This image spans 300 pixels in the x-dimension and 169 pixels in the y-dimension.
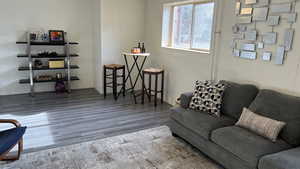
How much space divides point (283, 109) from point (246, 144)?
606 millimetres

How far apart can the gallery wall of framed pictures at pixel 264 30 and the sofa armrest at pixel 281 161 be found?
112 cm

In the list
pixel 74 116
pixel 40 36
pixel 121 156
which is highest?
pixel 40 36

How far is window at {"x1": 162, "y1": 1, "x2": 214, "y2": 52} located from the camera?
3822 millimetres

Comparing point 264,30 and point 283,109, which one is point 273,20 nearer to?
point 264,30

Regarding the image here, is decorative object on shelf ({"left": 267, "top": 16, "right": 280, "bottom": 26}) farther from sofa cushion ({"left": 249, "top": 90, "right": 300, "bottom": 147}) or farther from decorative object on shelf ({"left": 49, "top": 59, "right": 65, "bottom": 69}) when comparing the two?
decorative object on shelf ({"left": 49, "top": 59, "right": 65, "bottom": 69})

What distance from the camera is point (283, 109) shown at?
2.36 metres

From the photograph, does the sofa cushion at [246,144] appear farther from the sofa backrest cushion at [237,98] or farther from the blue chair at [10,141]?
the blue chair at [10,141]

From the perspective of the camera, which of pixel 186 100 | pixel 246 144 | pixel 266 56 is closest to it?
pixel 246 144

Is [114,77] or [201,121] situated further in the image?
[114,77]

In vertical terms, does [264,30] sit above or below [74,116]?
above

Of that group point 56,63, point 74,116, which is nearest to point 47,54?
point 56,63

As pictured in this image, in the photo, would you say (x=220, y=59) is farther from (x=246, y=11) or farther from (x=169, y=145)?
(x=169, y=145)

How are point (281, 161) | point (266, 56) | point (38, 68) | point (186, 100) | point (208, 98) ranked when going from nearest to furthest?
point (281, 161), point (266, 56), point (208, 98), point (186, 100), point (38, 68)

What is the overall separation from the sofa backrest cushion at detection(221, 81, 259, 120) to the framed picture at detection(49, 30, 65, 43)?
3649mm
